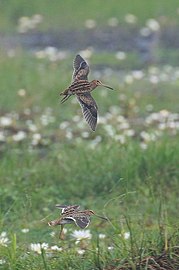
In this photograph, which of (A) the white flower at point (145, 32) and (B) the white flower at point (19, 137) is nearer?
(B) the white flower at point (19, 137)

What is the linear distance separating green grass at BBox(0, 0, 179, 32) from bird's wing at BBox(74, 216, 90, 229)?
10074mm

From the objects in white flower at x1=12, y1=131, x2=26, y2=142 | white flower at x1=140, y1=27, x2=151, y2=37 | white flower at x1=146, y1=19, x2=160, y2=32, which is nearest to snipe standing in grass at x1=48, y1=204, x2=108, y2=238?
white flower at x1=12, y1=131, x2=26, y2=142

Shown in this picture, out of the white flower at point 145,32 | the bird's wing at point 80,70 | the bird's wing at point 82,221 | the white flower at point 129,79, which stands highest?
the white flower at point 145,32

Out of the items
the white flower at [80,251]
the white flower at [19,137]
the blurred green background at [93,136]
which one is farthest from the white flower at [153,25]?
the white flower at [80,251]

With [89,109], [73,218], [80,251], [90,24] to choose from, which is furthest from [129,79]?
[89,109]

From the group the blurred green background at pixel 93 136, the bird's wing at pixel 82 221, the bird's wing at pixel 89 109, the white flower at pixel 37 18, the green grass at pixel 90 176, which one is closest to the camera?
the bird's wing at pixel 89 109

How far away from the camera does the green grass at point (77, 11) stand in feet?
44.7

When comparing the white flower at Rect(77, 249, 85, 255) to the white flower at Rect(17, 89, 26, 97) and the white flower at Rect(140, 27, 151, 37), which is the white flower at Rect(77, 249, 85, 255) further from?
the white flower at Rect(140, 27, 151, 37)

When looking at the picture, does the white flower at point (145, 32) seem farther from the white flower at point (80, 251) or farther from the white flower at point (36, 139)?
the white flower at point (80, 251)

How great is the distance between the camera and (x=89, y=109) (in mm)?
2957

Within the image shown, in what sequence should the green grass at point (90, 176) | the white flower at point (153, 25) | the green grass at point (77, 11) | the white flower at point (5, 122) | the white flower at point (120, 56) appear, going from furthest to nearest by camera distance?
the green grass at point (77, 11) < the white flower at point (153, 25) < the white flower at point (120, 56) < the white flower at point (5, 122) < the green grass at point (90, 176)

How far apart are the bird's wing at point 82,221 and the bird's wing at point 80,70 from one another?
631 mm

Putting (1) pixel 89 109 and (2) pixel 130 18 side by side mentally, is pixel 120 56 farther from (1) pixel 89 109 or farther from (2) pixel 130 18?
(1) pixel 89 109

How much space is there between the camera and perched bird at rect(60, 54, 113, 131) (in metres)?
2.93
